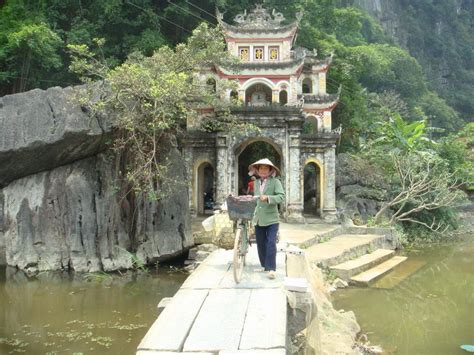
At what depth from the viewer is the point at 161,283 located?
1145cm

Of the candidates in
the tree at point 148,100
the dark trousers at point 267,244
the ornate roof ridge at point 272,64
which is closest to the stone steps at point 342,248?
the tree at point 148,100

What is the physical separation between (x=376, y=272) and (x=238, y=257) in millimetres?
8251

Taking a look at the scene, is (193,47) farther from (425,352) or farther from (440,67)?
(440,67)

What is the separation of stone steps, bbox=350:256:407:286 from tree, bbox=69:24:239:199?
5.34m

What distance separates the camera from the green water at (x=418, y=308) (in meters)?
8.30

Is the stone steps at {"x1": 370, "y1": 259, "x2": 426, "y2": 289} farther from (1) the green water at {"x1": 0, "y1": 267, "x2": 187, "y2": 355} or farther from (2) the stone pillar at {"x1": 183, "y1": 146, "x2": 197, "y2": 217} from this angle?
(2) the stone pillar at {"x1": 183, "y1": 146, "x2": 197, "y2": 217}

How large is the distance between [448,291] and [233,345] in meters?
9.76

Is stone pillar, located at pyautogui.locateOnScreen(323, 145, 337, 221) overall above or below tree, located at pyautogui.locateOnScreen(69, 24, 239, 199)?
below

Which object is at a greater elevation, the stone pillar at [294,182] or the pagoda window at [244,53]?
the pagoda window at [244,53]

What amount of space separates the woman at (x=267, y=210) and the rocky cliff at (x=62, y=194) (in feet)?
23.1

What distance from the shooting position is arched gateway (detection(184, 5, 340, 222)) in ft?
62.7

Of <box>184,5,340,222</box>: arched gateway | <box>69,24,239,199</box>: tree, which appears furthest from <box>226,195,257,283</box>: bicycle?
<box>184,5,340,222</box>: arched gateway

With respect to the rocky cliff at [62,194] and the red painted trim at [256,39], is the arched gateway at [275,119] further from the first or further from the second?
the rocky cliff at [62,194]

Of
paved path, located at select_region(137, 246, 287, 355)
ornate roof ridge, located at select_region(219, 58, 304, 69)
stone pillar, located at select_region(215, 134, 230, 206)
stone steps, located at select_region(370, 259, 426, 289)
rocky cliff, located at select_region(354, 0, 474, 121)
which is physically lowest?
stone steps, located at select_region(370, 259, 426, 289)
